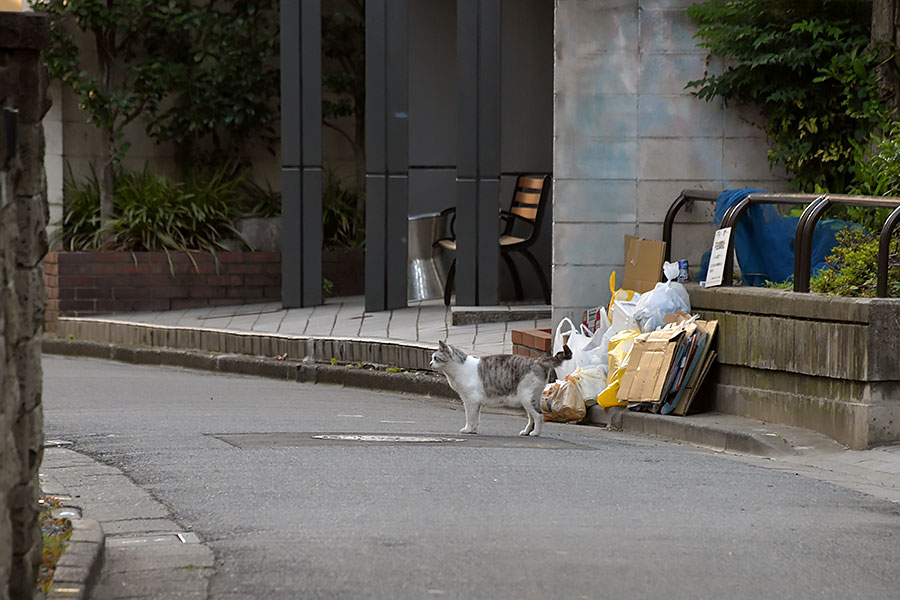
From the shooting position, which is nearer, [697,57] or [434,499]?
[434,499]

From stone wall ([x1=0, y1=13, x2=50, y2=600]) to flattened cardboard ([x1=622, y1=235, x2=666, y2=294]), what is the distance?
25.0 ft

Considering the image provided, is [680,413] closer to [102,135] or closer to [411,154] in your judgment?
[411,154]

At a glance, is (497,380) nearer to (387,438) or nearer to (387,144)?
(387,438)

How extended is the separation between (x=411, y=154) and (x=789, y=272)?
28.7ft

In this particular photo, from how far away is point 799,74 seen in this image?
1170 centimetres

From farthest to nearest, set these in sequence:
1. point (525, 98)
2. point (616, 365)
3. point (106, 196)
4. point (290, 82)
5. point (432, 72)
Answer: point (432, 72) → point (525, 98) → point (106, 196) → point (290, 82) → point (616, 365)

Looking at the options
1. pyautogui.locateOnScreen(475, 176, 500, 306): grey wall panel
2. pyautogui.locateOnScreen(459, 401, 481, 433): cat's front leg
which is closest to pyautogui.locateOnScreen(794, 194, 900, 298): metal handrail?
pyautogui.locateOnScreen(459, 401, 481, 433): cat's front leg

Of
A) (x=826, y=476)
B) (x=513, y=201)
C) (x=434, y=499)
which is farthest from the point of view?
(x=513, y=201)

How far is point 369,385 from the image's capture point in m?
12.4

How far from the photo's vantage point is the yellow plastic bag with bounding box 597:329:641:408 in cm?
1007

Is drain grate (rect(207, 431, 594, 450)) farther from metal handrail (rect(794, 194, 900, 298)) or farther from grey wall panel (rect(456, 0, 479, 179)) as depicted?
grey wall panel (rect(456, 0, 479, 179))

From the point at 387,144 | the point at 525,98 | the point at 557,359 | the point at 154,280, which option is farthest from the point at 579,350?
the point at 525,98

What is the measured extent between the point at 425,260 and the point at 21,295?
42.9 feet

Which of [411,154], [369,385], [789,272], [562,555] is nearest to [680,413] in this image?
[789,272]
